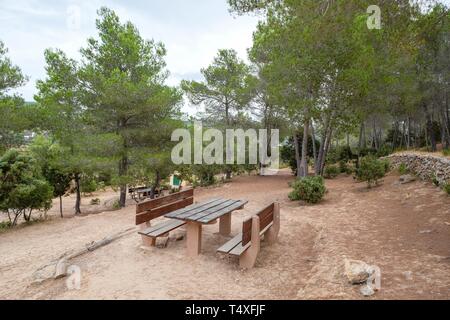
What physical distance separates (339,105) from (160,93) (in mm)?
6903

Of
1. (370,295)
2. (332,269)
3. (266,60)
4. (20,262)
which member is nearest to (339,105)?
(266,60)

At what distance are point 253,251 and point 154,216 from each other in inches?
80.7

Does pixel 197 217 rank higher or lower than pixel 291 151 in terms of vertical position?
lower

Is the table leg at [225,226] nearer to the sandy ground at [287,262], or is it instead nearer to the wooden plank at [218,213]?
the sandy ground at [287,262]

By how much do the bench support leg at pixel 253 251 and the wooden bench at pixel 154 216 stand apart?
1.39 metres

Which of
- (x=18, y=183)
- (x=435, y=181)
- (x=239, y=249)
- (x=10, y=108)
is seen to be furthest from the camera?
(x=10, y=108)

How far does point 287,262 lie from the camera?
14.3 feet

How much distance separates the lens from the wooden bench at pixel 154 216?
4652 mm

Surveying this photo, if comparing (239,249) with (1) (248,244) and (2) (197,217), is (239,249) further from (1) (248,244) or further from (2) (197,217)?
(2) (197,217)

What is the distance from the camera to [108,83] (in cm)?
1038

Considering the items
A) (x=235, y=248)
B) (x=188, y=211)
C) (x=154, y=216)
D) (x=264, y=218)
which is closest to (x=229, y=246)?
(x=235, y=248)

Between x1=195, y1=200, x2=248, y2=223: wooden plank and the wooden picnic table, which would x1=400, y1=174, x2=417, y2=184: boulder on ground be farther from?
the wooden picnic table

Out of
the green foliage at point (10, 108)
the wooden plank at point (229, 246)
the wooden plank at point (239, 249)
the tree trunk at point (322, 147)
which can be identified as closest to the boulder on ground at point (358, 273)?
the wooden plank at point (239, 249)
